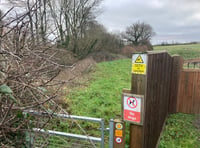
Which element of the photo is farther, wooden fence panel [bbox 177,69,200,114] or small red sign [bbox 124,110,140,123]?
wooden fence panel [bbox 177,69,200,114]

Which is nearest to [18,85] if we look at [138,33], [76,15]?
[76,15]

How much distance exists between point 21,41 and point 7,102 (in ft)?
2.28

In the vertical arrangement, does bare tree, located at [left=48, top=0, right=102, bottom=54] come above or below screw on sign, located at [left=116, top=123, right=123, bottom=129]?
above

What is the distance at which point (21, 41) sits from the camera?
5.60ft

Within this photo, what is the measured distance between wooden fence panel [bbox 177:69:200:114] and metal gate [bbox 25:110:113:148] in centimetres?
247

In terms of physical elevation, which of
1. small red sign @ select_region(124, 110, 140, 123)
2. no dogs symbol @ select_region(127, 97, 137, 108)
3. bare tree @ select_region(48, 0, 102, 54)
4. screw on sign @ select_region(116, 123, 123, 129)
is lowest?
screw on sign @ select_region(116, 123, 123, 129)

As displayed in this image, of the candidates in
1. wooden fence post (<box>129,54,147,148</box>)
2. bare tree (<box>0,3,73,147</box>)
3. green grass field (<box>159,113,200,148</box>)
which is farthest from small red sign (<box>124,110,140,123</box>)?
green grass field (<box>159,113,200,148</box>)

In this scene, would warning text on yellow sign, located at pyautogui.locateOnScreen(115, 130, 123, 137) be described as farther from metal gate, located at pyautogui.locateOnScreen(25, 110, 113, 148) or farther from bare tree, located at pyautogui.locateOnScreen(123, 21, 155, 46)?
bare tree, located at pyautogui.locateOnScreen(123, 21, 155, 46)

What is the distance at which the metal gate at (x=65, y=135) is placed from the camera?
1610 millimetres

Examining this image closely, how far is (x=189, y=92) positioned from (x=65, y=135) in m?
3.64

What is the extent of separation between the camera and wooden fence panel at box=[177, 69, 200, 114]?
4.02 m

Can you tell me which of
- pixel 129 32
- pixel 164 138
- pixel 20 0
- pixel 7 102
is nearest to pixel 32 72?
pixel 7 102

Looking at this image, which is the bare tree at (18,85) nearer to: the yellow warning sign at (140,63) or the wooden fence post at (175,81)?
the yellow warning sign at (140,63)

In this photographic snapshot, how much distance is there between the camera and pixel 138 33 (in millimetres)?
27484
